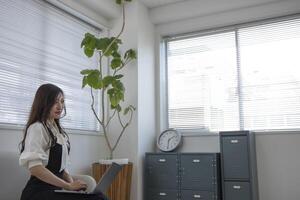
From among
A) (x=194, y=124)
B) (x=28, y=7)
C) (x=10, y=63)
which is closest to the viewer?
(x=10, y=63)

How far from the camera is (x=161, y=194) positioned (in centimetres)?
404

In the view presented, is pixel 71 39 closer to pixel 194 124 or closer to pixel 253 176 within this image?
pixel 194 124

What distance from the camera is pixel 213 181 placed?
12.5 ft

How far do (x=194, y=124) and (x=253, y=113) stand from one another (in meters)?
0.78

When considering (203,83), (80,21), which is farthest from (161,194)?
(80,21)

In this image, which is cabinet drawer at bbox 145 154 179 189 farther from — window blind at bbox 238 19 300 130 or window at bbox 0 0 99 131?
window blind at bbox 238 19 300 130

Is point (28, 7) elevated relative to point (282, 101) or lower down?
elevated

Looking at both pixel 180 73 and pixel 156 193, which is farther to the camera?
pixel 180 73

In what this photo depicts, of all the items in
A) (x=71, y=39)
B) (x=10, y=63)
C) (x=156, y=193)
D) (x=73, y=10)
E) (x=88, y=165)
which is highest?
(x=73, y=10)

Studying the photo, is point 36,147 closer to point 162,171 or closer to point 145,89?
point 162,171

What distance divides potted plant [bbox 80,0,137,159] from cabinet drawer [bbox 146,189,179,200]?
663 mm

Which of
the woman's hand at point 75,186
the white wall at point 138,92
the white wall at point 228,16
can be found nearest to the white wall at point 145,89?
the white wall at point 138,92

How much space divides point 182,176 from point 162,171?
0.27 meters

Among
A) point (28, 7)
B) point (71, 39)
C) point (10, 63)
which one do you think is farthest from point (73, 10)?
point (10, 63)
